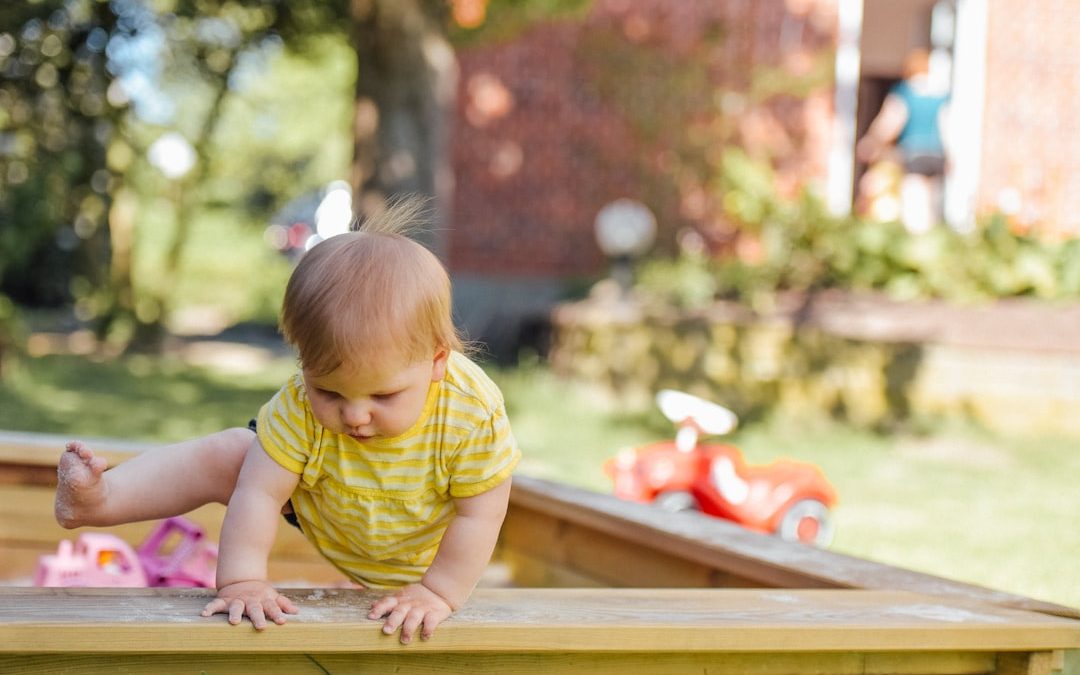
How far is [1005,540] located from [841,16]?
6724 mm

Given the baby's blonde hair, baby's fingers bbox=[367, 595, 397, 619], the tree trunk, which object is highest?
the tree trunk

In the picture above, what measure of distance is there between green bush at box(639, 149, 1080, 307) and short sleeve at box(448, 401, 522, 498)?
662 centimetres

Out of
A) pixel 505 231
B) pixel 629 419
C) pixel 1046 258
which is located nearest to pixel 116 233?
pixel 505 231

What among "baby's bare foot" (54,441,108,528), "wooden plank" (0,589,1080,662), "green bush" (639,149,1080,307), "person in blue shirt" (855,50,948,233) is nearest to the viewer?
"wooden plank" (0,589,1080,662)

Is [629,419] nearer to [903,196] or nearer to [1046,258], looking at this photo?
[1046,258]

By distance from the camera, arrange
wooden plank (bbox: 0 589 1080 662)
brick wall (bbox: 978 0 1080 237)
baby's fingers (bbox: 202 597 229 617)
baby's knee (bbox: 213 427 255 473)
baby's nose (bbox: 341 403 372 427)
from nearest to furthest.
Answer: wooden plank (bbox: 0 589 1080 662), baby's fingers (bbox: 202 597 229 617), baby's nose (bbox: 341 403 372 427), baby's knee (bbox: 213 427 255 473), brick wall (bbox: 978 0 1080 237)

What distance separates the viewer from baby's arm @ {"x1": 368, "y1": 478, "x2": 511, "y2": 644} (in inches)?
70.0

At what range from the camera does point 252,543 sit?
75.3 inches

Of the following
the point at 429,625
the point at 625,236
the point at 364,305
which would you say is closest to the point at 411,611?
the point at 429,625

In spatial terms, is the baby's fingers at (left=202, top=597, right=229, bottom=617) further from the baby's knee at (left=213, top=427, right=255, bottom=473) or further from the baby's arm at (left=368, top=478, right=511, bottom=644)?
the baby's knee at (left=213, top=427, right=255, bottom=473)

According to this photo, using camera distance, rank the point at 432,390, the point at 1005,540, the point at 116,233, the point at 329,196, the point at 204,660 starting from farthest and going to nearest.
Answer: the point at 329,196, the point at 116,233, the point at 1005,540, the point at 432,390, the point at 204,660

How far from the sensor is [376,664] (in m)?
1.82

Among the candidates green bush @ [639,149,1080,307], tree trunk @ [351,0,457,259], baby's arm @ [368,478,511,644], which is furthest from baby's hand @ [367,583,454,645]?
green bush @ [639,149,1080,307]

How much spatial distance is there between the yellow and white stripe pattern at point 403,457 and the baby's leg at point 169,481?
0.13m
